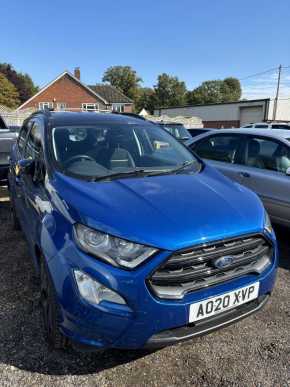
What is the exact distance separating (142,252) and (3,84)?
67.3 m

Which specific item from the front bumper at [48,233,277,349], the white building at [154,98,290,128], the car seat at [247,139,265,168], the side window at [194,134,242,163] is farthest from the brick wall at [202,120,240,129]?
the front bumper at [48,233,277,349]

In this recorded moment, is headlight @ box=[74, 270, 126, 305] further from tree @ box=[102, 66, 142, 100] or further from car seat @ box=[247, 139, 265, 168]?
tree @ box=[102, 66, 142, 100]

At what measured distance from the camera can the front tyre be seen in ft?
7.11

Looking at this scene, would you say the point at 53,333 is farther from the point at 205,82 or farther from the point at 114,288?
the point at 205,82

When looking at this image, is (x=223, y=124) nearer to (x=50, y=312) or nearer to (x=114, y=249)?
(x=50, y=312)

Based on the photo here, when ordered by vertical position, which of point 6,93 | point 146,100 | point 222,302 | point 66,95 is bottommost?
point 222,302

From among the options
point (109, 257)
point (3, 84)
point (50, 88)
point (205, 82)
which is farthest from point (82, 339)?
point (205, 82)

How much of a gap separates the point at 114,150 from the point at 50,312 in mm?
1561

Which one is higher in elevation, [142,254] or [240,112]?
[240,112]

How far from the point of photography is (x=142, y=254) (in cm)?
190

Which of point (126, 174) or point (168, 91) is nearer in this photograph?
point (126, 174)

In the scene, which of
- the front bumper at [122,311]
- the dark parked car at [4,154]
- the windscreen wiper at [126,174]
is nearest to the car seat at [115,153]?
the windscreen wiper at [126,174]

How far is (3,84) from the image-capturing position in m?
60.9

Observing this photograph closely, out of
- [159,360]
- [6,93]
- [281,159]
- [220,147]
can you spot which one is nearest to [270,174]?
[281,159]
